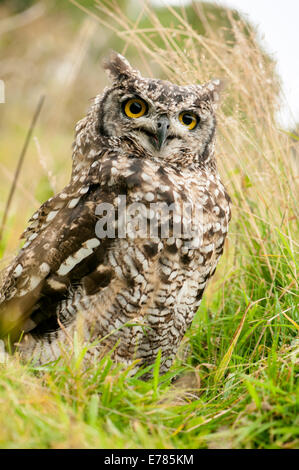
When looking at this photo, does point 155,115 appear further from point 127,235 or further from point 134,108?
point 127,235

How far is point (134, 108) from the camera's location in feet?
7.66

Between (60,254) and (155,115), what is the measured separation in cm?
82

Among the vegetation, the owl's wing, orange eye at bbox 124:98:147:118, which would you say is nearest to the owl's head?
orange eye at bbox 124:98:147:118

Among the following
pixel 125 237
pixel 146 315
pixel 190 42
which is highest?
pixel 190 42

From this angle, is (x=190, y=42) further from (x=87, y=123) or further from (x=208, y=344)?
(x=208, y=344)

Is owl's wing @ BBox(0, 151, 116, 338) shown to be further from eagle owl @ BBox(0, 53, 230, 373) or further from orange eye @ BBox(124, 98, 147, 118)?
orange eye @ BBox(124, 98, 147, 118)

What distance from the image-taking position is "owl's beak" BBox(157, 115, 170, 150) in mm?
2275

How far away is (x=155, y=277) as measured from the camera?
2.18 meters

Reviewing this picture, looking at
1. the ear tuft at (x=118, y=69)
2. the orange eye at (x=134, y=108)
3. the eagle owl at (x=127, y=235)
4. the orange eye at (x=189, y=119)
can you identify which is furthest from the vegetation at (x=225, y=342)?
the orange eye at (x=134, y=108)

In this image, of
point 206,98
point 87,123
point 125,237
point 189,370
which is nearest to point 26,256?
point 125,237

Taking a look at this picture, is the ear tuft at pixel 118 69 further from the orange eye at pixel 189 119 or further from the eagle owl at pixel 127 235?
the orange eye at pixel 189 119

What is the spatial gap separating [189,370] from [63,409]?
108 centimetres

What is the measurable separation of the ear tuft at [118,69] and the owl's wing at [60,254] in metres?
0.49

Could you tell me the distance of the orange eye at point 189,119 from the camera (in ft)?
7.88
